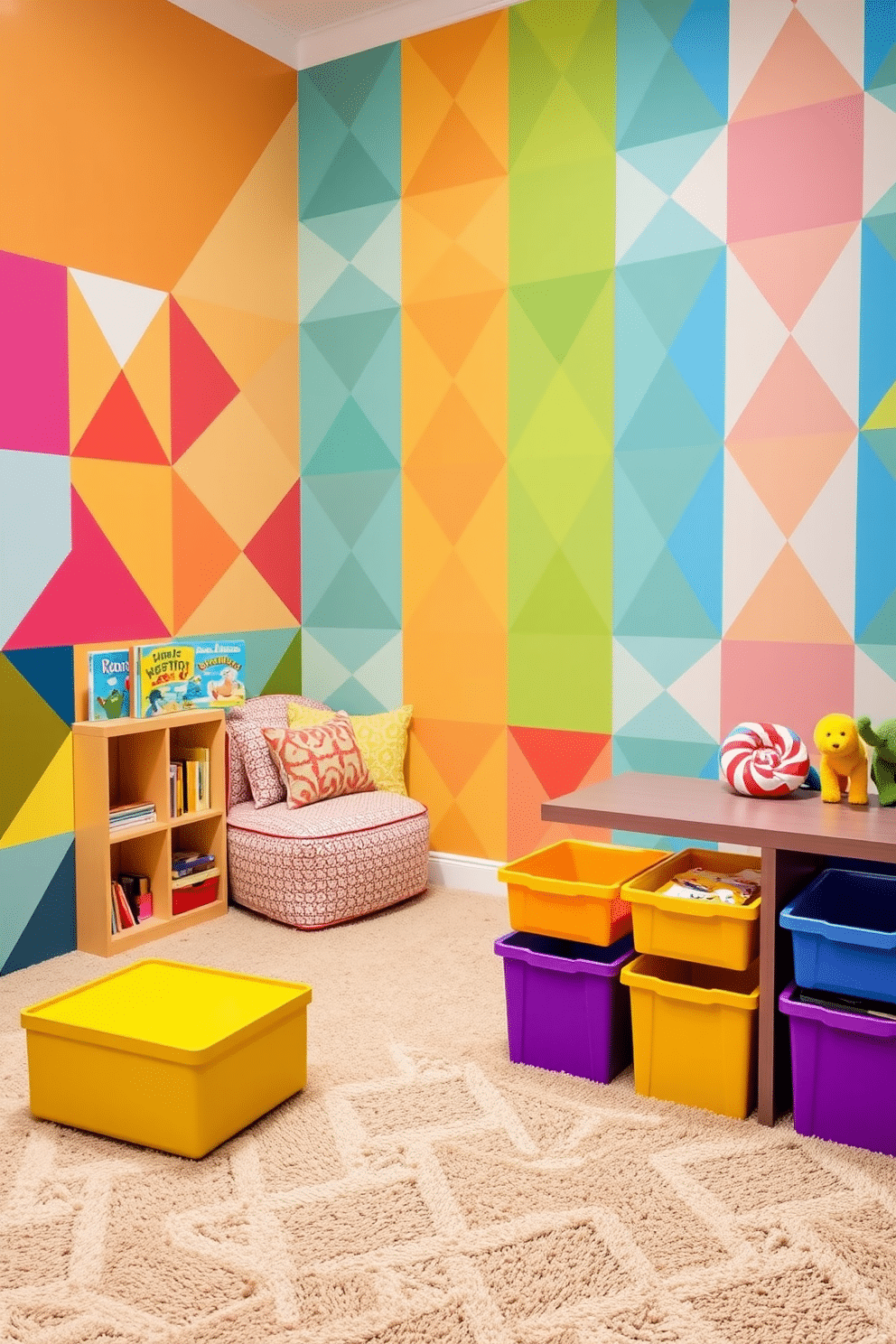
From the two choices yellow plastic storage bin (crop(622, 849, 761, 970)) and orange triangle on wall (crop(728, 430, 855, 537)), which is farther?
orange triangle on wall (crop(728, 430, 855, 537))

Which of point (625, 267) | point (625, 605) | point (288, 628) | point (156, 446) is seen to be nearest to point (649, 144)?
point (625, 267)

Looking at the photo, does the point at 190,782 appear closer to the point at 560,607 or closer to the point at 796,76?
the point at 560,607

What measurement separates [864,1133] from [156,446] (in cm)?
301

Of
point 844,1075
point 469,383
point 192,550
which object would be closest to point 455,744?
point 192,550

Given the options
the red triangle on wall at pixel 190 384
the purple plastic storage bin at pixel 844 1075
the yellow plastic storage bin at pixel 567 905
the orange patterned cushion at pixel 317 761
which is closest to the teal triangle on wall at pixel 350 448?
the red triangle on wall at pixel 190 384

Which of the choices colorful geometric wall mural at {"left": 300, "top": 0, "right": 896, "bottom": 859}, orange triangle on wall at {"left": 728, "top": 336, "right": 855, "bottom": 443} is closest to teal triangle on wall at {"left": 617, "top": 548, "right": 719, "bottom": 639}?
colorful geometric wall mural at {"left": 300, "top": 0, "right": 896, "bottom": 859}

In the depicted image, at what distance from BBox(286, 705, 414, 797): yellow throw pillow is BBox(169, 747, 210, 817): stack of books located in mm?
441

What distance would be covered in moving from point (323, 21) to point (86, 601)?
8.18 ft

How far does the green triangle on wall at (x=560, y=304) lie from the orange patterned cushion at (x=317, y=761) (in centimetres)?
158

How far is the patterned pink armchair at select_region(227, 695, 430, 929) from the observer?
12.1 ft

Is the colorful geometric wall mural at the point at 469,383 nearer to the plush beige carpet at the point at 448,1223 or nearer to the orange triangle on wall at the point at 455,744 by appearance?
the orange triangle on wall at the point at 455,744

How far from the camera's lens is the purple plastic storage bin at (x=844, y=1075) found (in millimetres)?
2258

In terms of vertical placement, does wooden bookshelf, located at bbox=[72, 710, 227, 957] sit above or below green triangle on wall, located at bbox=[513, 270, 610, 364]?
below

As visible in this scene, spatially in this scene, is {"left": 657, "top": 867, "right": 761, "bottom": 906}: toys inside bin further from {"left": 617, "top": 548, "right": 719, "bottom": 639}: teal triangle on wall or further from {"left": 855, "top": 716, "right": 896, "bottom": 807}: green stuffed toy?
{"left": 617, "top": 548, "right": 719, "bottom": 639}: teal triangle on wall
